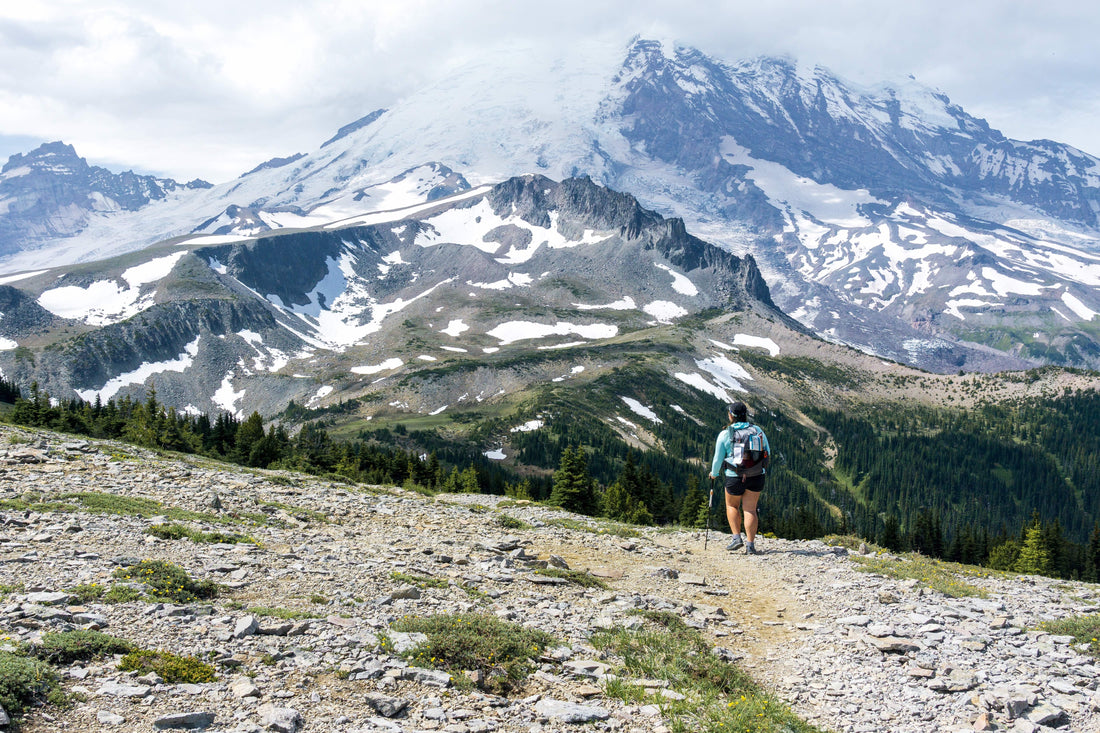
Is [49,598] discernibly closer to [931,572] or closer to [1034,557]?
[931,572]

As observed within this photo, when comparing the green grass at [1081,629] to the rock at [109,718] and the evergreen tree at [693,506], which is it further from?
the evergreen tree at [693,506]

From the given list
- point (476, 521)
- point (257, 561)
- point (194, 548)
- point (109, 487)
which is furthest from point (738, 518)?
point (109, 487)

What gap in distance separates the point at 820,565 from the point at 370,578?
40.5 ft

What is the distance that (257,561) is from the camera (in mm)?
15672

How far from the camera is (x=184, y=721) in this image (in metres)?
8.22

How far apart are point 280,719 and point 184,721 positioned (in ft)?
3.49

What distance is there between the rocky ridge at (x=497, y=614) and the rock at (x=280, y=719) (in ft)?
0.11

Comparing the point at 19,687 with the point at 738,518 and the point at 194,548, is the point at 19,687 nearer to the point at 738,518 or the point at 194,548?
the point at 194,548

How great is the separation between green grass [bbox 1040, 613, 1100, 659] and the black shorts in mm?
7352

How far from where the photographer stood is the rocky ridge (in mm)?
9234

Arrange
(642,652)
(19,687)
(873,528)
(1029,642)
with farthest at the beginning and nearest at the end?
(873,528) < (1029,642) < (642,652) < (19,687)

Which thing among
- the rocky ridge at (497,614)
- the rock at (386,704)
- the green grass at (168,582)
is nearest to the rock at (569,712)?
the rocky ridge at (497,614)

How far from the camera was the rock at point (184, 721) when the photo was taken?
8.16 metres

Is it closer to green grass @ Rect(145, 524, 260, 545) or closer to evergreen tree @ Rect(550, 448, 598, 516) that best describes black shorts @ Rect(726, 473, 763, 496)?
green grass @ Rect(145, 524, 260, 545)
